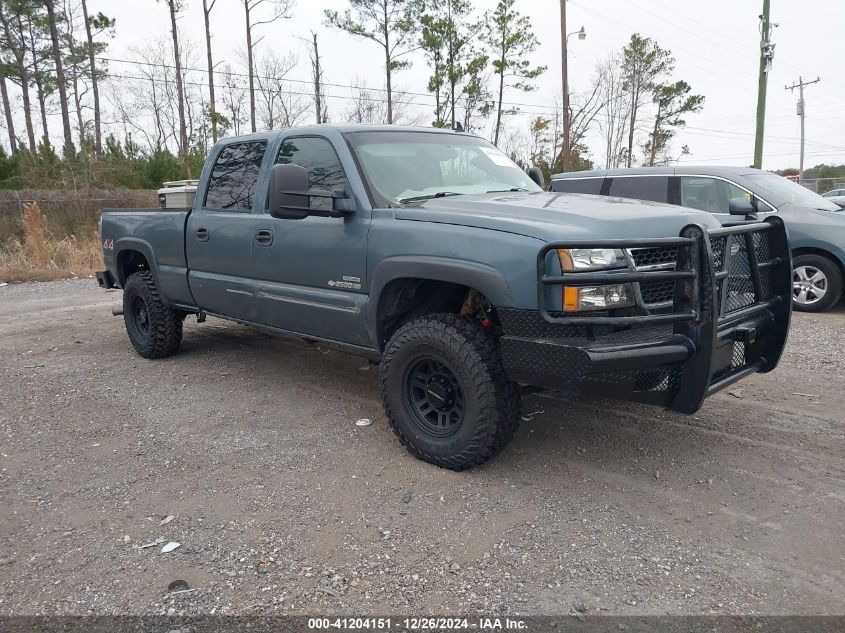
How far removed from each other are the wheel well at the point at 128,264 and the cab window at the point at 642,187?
19.0ft

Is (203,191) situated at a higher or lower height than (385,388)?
higher

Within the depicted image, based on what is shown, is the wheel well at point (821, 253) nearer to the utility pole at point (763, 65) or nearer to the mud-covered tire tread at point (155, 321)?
the mud-covered tire tread at point (155, 321)

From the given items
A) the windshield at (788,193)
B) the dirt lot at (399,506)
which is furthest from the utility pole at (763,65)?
the dirt lot at (399,506)

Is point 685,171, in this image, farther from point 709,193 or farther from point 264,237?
point 264,237

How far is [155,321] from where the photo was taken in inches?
230

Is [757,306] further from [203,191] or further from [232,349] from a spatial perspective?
[232,349]

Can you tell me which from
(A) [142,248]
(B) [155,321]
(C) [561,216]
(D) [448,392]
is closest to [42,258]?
(A) [142,248]

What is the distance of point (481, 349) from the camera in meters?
3.26

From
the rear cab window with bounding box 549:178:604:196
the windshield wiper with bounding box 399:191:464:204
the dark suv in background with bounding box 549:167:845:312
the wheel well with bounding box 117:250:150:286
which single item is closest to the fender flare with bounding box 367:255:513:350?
the windshield wiper with bounding box 399:191:464:204

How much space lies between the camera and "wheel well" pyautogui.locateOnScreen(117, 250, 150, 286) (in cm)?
630

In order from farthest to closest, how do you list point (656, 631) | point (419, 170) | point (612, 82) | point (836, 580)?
point (612, 82) < point (419, 170) < point (836, 580) < point (656, 631)

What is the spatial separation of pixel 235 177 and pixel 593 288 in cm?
316

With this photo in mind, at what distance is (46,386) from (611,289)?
4.67 m

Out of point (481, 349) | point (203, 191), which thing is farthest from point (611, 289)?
point (203, 191)
